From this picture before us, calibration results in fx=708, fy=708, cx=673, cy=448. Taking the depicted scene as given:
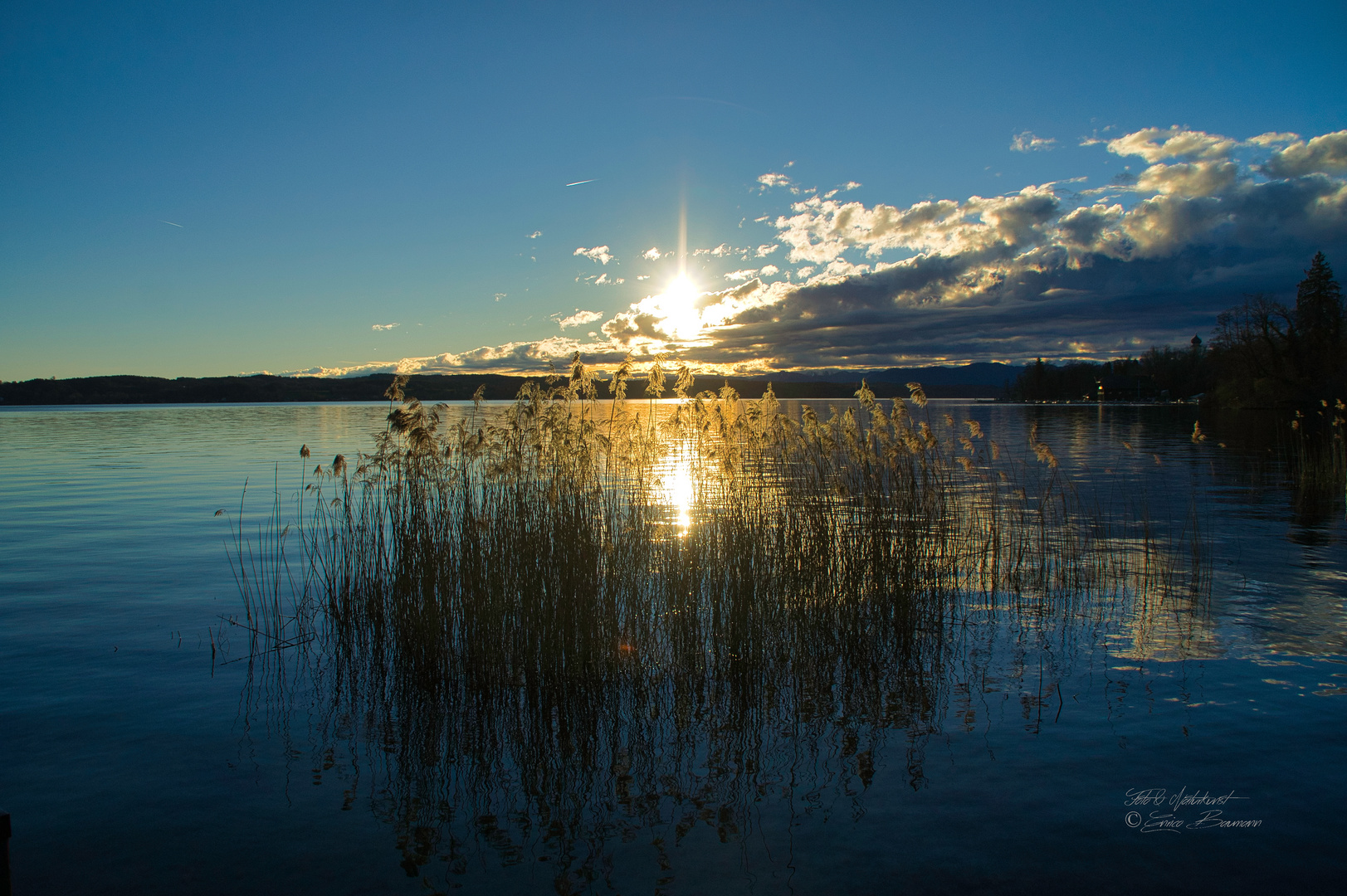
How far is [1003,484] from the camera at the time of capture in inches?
770

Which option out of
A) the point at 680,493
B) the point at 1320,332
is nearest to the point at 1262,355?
the point at 1320,332

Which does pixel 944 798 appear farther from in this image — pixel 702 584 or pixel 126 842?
pixel 126 842

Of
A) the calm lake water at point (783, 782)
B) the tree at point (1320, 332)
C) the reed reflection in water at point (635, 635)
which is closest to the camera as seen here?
the calm lake water at point (783, 782)

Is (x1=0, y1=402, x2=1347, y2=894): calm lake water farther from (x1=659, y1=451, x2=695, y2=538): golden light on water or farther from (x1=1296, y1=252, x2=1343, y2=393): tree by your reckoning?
(x1=1296, y1=252, x2=1343, y2=393): tree

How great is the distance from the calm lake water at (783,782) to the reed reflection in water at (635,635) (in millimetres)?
45

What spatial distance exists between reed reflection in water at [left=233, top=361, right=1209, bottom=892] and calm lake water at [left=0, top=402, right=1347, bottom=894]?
0.15ft

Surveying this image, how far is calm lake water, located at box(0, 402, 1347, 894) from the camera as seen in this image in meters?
3.81

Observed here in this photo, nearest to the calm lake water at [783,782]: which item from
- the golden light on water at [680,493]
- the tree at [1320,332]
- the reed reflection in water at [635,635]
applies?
the reed reflection in water at [635,635]

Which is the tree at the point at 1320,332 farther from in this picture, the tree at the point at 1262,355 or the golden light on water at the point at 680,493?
the golden light on water at the point at 680,493

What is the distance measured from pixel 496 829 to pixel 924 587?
17.1 feet

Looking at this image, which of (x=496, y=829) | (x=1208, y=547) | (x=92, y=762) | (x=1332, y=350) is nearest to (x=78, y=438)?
(x=92, y=762)

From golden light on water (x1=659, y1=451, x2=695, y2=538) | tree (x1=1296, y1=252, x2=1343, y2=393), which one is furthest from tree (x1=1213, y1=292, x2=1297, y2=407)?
golden light on water (x1=659, y1=451, x2=695, y2=538)

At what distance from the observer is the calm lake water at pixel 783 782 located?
381cm

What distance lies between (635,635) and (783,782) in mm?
2201
